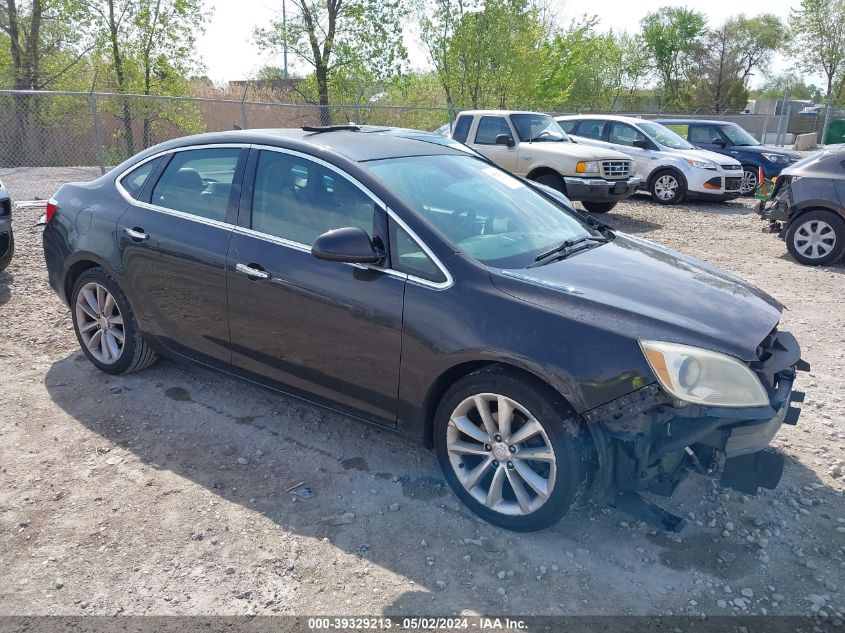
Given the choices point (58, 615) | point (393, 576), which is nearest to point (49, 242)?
point (58, 615)

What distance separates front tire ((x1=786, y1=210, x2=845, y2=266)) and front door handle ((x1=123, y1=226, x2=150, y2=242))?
8.21 metres

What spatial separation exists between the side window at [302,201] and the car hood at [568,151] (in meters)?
8.61

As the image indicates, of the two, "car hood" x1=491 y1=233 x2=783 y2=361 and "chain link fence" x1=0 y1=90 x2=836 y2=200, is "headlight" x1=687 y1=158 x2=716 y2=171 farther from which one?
"car hood" x1=491 y1=233 x2=783 y2=361

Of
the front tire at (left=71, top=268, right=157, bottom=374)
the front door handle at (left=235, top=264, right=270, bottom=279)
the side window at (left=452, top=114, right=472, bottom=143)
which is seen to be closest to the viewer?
the front door handle at (left=235, top=264, right=270, bottom=279)

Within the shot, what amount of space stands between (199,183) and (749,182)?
14.5m

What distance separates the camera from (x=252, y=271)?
12.2 ft

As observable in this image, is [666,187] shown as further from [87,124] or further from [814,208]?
[87,124]

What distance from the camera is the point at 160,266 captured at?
4.16 meters

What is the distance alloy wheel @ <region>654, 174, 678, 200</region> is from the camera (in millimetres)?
14055

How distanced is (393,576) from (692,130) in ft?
52.1

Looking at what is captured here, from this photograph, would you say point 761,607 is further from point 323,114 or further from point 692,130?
point 323,114

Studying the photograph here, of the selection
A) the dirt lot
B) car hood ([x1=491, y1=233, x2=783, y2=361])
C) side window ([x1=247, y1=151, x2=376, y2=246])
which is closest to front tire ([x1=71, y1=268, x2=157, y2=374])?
the dirt lot

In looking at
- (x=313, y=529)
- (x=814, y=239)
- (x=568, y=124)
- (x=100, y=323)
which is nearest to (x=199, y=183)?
(x=100, y=323)

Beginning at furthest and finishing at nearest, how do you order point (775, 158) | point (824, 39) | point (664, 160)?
point (824, 39) → point (775, 158) → point (664, 160)
